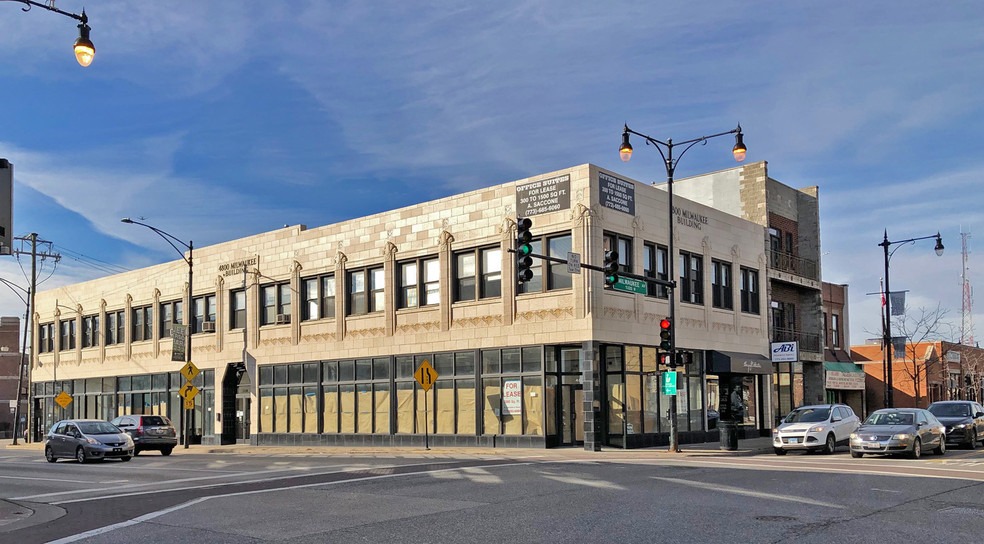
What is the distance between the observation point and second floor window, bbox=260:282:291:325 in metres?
39.4

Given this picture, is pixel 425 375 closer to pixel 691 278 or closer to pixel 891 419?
pixel 691 278

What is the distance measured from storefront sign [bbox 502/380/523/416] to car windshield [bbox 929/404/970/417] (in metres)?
13.6

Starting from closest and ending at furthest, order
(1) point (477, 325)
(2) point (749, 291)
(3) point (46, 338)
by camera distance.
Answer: (1) point (477, 325) → (2) point (749, 291) → (3) point (46, 338)

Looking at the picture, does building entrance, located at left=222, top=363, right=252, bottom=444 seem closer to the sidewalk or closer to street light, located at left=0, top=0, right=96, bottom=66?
the sidewalk

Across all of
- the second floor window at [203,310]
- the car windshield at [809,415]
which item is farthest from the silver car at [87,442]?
the car windshield at [809,415]

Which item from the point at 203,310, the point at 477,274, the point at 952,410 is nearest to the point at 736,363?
the point at 952,410

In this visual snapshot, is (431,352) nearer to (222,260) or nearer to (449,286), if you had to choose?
(449,286)

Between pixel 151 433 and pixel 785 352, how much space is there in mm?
25834

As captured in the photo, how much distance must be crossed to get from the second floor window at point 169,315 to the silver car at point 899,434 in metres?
33.7

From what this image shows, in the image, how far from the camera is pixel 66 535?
11.9 m

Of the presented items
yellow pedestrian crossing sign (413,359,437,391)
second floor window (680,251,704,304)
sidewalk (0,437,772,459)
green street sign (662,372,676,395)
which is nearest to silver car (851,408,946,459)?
sidewalk (0,437,772,459)

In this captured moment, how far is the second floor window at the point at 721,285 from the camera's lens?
34.9m

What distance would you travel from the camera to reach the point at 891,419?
24234 mm

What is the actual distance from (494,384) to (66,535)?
20.0m
